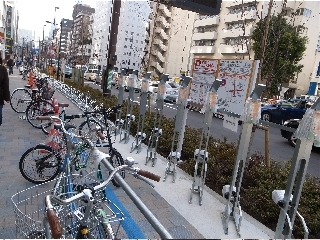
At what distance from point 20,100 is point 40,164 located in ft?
20.9

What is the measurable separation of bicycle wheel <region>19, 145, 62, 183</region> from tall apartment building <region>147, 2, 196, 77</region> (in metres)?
54.1

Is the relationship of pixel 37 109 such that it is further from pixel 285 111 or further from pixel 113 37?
pixel 285 111

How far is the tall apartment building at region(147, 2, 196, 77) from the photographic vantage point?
188ft

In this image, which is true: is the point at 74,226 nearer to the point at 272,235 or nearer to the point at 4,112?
the point at 272,235

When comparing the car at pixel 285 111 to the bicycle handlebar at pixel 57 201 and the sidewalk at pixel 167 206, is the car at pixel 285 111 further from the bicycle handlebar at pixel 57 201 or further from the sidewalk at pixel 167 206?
the bicycle handlebar at pixel 57 201

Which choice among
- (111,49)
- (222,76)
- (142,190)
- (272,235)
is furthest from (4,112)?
(272,235)

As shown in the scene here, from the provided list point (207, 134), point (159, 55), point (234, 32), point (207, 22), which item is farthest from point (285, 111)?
point (159, 55)

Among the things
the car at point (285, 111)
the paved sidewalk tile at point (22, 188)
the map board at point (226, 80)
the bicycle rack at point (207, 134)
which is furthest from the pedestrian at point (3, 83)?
the car at point (285, 111)

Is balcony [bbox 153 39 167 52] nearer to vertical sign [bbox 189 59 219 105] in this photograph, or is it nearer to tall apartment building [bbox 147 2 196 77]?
tall apartment building [bbox 147 2 196 77]

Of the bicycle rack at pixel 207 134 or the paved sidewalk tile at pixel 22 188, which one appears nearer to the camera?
the paved sidewalk tile at pixel 22 188

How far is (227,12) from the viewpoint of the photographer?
4556cm

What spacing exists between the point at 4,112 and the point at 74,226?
29.6 ft

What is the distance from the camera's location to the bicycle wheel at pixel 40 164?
4.28m

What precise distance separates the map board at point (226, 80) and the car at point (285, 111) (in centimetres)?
881
